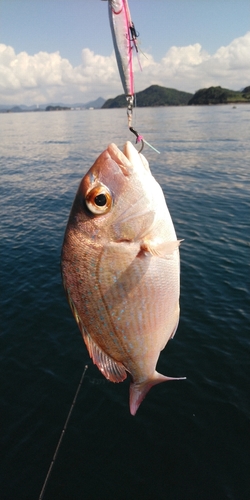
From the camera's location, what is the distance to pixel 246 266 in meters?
12.2

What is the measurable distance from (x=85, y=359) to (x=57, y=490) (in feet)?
10.5

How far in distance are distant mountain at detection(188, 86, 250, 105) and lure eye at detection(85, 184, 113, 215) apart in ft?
580

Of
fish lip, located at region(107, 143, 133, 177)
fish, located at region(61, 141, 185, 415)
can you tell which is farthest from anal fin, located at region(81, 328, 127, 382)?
fish lip, located at region(107, 143, 133, 177)

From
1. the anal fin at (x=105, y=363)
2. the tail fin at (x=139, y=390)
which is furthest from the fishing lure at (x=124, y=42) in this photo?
the tail fin at (x=139, y=390)

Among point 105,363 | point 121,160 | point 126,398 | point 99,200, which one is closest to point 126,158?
point 121,160

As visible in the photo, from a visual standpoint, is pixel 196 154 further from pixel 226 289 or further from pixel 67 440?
pixel 67 440

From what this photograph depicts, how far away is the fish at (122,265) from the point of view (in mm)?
2422

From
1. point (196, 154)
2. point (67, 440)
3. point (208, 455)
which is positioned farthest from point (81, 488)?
point (196, 154)

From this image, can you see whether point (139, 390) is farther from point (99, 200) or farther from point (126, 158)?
point (126, 158)

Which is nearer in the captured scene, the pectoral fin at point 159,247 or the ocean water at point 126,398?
the pectoral fin at point 159,247

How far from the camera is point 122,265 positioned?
98.9 inches

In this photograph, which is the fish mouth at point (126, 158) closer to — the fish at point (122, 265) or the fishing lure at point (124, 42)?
the fish at point (122, 265)

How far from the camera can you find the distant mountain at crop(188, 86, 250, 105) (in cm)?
16434

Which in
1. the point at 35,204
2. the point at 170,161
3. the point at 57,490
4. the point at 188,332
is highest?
the point at 170,161
